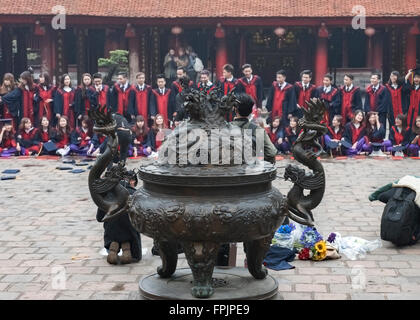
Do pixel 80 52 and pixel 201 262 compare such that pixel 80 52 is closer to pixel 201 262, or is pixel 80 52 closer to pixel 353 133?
pixel 353 133

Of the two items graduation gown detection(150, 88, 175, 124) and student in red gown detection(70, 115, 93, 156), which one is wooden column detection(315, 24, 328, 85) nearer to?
graduation gown detection(150, 88, 175, 124)

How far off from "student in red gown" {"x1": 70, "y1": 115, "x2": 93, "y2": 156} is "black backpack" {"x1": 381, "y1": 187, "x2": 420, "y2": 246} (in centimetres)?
817

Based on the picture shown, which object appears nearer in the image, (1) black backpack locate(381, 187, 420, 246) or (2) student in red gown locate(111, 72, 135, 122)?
(1) black backpack locate(381, 187, 420, 246)

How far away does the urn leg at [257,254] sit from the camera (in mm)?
5594

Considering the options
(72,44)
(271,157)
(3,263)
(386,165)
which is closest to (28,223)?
(3,263)

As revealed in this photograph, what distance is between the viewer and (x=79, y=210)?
929 cm

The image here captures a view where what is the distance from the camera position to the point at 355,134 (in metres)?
14.3

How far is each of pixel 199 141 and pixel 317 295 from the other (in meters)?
1.63

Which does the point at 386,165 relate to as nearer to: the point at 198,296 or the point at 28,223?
the point at 28,223

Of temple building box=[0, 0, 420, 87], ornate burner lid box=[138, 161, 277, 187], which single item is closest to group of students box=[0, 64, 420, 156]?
temple building box=[0, 0, 420, 87]

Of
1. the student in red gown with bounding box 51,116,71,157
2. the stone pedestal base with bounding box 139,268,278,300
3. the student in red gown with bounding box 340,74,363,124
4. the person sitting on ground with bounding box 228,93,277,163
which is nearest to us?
the stone pedestal base with bounding box 139,268,278,300

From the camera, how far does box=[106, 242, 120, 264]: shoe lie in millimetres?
6797

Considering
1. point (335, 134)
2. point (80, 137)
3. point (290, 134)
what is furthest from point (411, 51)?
point (80, 137)

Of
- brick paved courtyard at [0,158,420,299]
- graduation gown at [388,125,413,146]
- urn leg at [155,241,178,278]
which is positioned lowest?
brick paved courtyard at [0,158,420,299]
